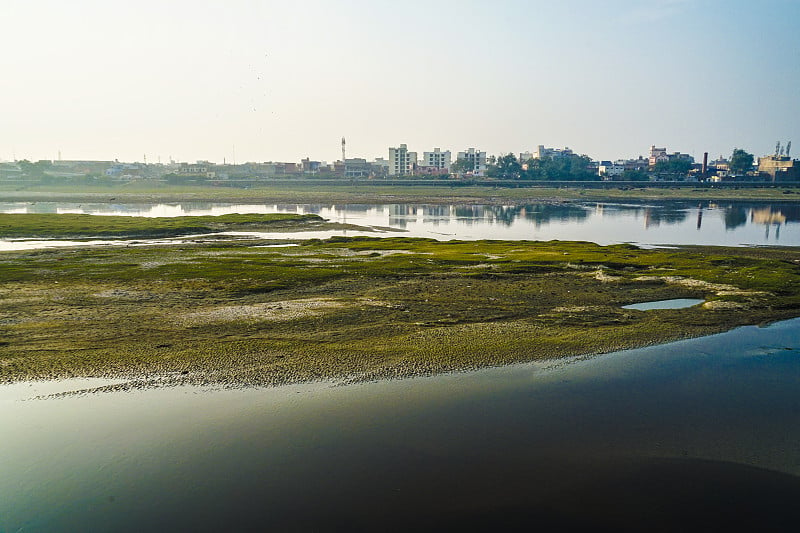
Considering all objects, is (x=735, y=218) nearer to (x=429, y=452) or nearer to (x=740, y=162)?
(x=429, y=452)

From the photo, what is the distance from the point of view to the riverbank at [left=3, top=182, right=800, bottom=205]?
352 ft

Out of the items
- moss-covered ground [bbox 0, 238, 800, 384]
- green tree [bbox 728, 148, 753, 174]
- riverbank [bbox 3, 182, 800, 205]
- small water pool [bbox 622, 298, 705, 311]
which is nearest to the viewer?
moss-covered ground [bbox 0, 238, 800, 384]

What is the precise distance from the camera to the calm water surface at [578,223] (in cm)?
5147

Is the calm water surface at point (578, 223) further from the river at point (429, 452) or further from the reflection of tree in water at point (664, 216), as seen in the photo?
the river at point (429, 452)

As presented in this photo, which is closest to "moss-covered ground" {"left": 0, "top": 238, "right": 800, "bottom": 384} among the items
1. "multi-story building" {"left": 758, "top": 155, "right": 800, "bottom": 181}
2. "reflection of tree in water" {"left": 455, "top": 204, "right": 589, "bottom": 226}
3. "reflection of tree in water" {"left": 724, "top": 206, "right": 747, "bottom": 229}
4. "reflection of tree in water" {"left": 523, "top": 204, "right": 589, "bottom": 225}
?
"reflection of tree in water" {"left": 724, "top": 206, "right": 747, "bottom": 229}

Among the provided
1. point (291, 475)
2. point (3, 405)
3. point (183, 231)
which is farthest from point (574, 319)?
point (183, 231)

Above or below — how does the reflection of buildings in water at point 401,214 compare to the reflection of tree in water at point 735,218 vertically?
below

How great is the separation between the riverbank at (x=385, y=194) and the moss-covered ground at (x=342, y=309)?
7331 centimetres

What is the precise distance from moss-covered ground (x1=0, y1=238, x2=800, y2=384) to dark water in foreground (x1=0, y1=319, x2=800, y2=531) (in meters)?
1.59

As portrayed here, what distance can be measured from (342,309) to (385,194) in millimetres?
107204

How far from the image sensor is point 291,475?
399 inches

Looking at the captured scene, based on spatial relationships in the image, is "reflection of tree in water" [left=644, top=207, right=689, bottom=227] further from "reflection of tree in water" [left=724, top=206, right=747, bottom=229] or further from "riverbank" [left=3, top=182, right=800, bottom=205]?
"riverbank" [left=3, top=182, right=800, bottom=205]

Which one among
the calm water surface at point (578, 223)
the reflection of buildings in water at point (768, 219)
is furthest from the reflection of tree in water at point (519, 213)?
the reflection of buildings in water at point (768, 219)

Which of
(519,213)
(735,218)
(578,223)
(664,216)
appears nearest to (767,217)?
(735,218)
